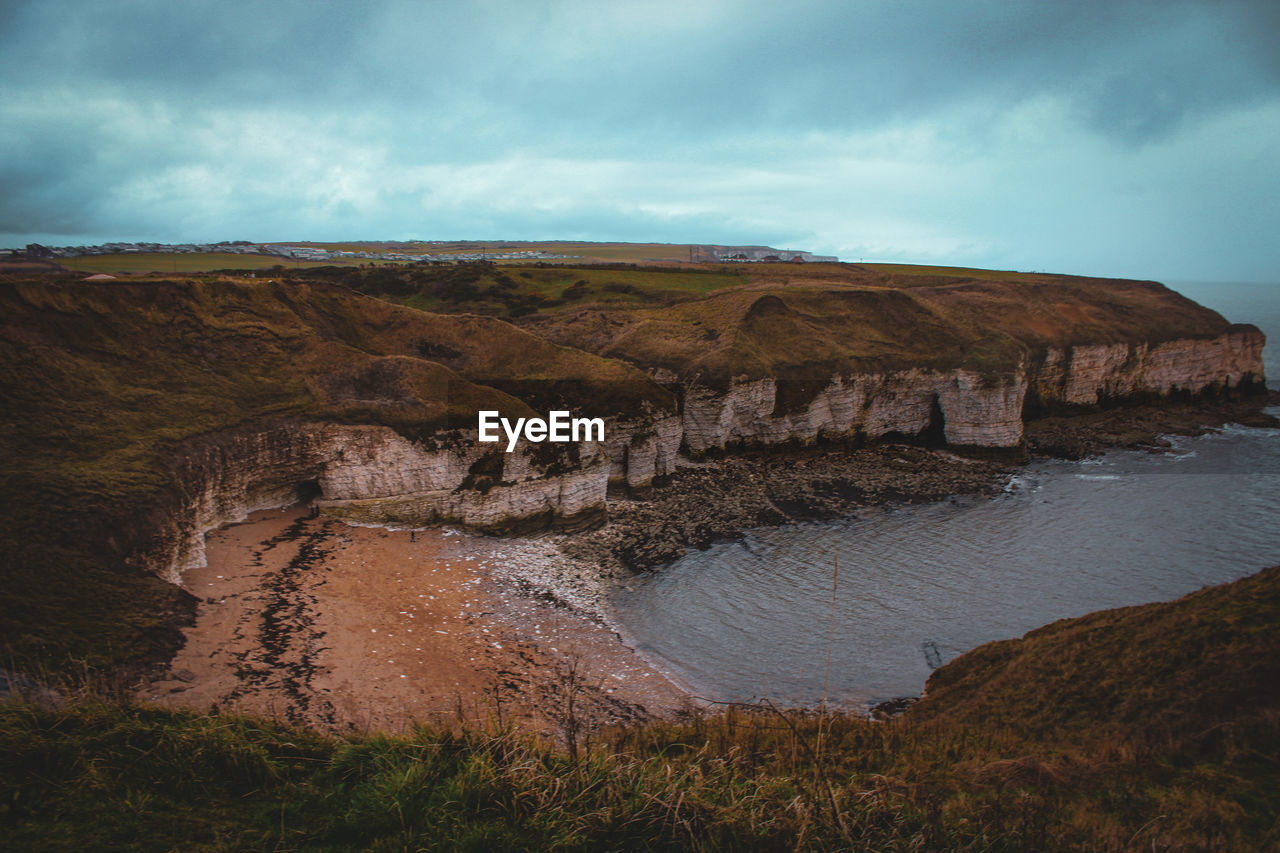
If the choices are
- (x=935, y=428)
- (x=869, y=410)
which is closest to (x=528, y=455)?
(x=869, y=410)

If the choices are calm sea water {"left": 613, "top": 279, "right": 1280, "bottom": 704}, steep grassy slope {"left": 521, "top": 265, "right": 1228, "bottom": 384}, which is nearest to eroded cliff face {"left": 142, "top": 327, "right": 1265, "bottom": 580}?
steep grassy slope {"left": 521, "top": 265, "right": 1228, "bottom": 384}

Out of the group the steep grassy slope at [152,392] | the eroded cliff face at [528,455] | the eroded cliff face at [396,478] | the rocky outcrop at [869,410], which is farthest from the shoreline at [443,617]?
the rocky outcrop at [869,410]

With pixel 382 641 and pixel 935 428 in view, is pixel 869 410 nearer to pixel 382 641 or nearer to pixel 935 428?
pixel 935 428

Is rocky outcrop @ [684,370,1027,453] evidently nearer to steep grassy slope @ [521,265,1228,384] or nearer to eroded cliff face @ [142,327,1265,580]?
eroded cliff face @ [142,327,1265,580]

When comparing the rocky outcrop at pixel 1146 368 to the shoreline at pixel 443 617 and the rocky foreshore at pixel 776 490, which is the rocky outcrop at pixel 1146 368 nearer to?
the rocky foreshore at pixel 776 490

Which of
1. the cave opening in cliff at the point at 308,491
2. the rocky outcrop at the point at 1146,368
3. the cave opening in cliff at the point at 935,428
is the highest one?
the rocky outcrop at the point at 1146,368

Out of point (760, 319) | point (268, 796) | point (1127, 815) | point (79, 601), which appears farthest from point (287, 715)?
point (760, 319)
